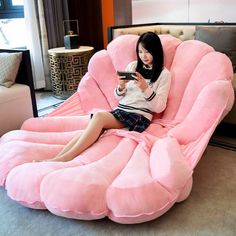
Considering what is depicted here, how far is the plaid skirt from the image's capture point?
203cm

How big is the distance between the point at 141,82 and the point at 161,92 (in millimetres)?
202

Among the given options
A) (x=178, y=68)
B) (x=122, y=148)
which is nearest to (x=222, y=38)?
(x=178, y=68)

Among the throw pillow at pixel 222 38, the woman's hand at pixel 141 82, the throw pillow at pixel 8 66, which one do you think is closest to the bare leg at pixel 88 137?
the woman's hand at pixel 141 82

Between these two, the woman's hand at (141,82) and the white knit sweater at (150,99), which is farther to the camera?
the white knit sweater at (150,99)

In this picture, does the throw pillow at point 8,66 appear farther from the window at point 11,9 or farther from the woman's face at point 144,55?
the window at point 11,9

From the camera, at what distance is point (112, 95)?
2.42 metres

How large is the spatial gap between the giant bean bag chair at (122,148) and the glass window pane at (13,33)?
1.88 meters

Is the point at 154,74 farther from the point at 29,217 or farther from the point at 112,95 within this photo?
the point at 29,217

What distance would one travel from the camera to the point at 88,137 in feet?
6.15

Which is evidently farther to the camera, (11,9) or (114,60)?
(11,9)

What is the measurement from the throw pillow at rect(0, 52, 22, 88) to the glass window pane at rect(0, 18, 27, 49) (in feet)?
4.54

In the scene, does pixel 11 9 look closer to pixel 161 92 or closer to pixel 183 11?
pixel 183 11

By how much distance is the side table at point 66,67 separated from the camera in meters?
3.55

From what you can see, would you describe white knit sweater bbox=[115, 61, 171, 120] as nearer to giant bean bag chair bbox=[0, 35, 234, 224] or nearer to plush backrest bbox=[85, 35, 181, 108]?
giant bean bag chair bbox=[0, 35, 234, 224]
